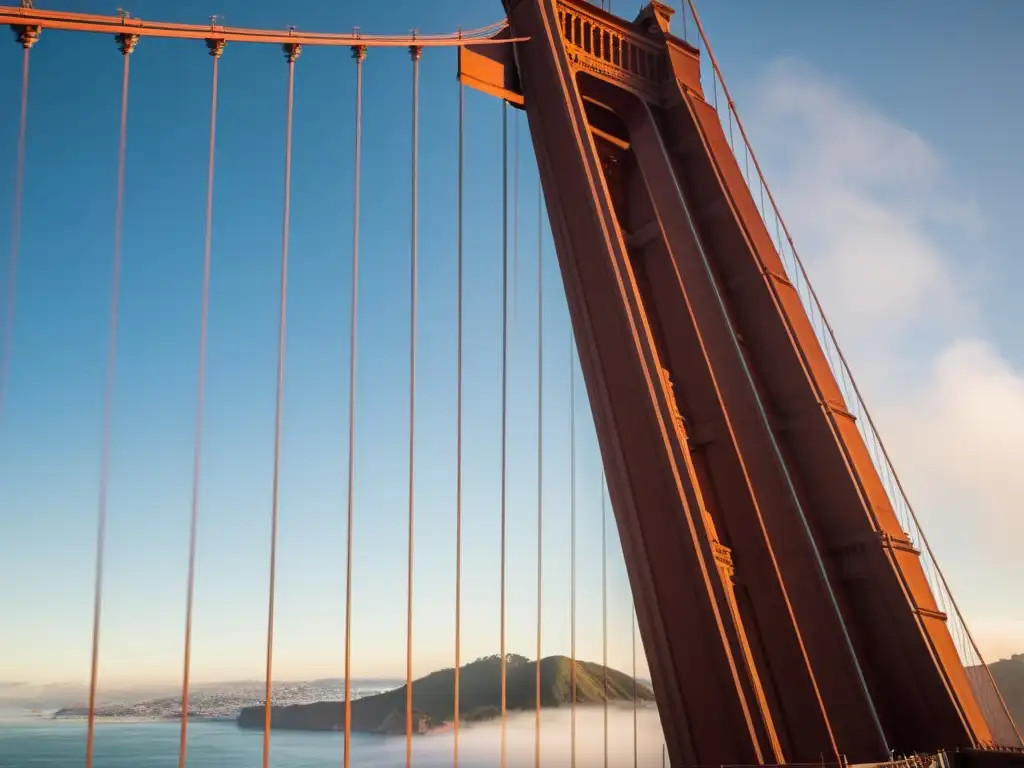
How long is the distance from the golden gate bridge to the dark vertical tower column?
22 millimetres

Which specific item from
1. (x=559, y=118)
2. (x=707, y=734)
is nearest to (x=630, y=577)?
(x=707, y=734)

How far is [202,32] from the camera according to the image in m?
8.10

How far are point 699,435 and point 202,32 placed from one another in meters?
5.87

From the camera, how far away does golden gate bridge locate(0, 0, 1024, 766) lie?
758cm

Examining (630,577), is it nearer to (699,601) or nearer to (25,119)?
(699,601)

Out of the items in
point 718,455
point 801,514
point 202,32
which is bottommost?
point 801,514

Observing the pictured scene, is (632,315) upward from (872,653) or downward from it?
upward

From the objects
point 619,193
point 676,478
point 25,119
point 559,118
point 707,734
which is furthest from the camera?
point 619,193

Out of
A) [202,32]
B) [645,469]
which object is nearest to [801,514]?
[645,469]

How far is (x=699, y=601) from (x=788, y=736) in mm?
1545

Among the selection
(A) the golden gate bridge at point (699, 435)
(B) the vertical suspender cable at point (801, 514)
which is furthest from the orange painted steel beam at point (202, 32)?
(B) the vertical suspender cable at point (801, 514)

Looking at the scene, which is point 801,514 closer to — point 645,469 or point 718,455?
point 718,455

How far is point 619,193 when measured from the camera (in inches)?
468

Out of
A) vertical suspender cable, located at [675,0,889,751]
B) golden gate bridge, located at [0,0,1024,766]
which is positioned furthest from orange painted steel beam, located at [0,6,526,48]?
vertical suspender cable, located at [675,0,889,751]
